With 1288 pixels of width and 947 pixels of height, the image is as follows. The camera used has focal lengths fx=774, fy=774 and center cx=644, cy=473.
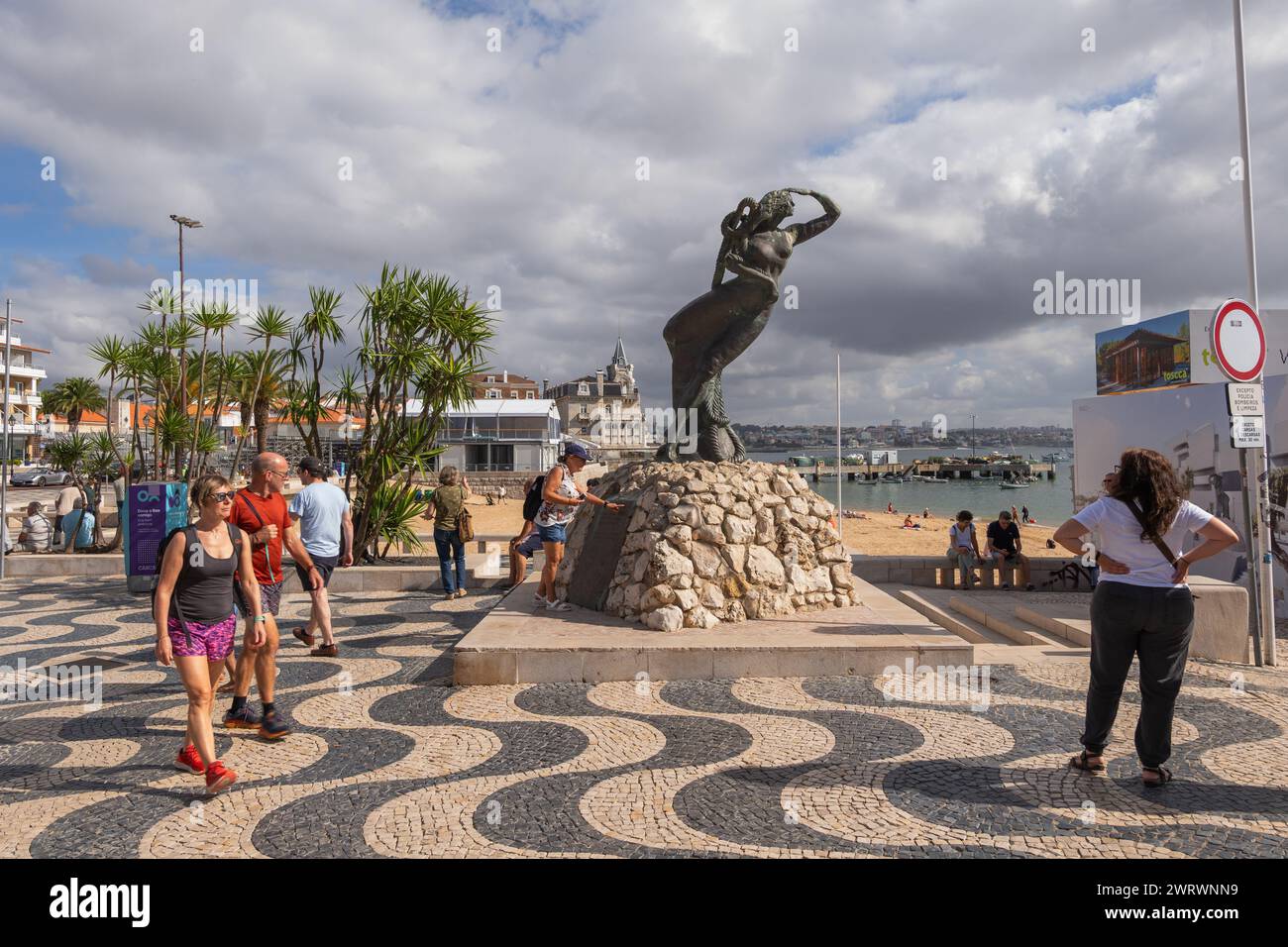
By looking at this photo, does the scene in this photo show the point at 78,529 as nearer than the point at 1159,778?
No

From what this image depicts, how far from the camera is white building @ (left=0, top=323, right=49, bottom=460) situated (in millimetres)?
54906

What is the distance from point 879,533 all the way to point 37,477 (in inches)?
1656

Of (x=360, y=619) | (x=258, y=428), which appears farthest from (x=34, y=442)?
(x=360, y=619)

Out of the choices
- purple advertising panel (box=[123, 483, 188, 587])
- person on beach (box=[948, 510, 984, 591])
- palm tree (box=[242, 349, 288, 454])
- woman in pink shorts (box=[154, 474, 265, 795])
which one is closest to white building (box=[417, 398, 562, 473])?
palm tree (box=[242, 349, 288, 454])

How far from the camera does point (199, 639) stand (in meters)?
3.86

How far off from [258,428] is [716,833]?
54.2ft

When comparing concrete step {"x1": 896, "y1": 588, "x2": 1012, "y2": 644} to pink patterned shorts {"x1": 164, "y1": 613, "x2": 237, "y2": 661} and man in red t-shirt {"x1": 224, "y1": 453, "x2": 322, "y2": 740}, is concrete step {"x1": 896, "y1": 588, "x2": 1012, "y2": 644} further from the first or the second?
pink patterned shorts {"x1": 164, "y1": 613, "x2": 237, "y2": 661}

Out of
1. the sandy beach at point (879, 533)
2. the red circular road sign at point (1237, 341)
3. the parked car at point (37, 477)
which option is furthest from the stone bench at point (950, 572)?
the parked car at point (37, 477)

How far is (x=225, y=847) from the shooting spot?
3211 mm

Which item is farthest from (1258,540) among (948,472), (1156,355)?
(948,472)

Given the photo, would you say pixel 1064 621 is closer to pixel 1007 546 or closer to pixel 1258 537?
pixel 1258 537

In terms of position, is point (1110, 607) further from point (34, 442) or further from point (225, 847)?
point (34, 442)

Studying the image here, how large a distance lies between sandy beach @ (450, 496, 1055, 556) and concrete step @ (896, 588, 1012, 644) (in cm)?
370

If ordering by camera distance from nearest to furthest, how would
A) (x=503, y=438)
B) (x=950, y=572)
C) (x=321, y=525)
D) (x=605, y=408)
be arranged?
(x=321, y=525)
(x=950, y=572)
(x=503, y=438)
(x=605, y=408)
